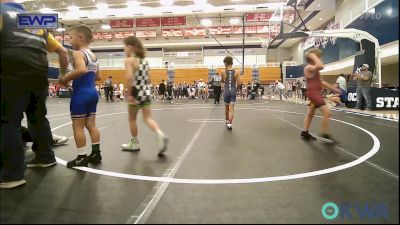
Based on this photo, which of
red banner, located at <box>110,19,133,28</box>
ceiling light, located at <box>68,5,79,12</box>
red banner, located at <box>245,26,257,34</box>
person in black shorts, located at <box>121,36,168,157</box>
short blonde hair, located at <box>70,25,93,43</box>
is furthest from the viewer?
red banner, located at <box>245,26,257,34</box>

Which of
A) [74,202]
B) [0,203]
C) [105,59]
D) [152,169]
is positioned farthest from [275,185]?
[105,59]

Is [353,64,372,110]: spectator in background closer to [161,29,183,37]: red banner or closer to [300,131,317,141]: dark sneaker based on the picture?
[300,131,317,141]: dark sneaker

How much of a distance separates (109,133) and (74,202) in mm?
3483

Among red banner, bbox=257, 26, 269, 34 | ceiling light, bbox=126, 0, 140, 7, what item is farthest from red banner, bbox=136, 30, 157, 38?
red banner, bbox=257, 26, 269, 34

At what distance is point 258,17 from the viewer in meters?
29.0

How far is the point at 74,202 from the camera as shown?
2.17m

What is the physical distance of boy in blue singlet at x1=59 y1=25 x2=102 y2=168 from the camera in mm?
3168

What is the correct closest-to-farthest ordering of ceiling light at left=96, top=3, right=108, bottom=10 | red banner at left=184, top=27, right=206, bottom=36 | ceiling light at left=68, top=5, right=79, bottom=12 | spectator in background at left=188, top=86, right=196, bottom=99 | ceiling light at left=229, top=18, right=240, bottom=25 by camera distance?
spectator in background at left=188, top=86, right=196, bottom=99, ceiling light at left=96, top=3, right=108, bottom=10, ceiling light at left=68, top=5, right=79, bottom=12, ceiling light at left=229, top=18, right=240, bottom=25, red banner at left=184, top=27, right=206, bottom=36

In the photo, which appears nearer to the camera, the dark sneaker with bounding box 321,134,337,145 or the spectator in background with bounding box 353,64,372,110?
the dark sneaker with bounding box 321,134,337,145

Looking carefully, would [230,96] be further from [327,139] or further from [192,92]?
[192,92]

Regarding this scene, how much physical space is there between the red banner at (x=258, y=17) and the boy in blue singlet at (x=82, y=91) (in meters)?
27.2

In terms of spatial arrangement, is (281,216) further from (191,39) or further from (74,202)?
(191,39)

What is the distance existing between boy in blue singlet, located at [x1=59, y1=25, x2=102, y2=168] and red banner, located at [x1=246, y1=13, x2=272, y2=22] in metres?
27.2

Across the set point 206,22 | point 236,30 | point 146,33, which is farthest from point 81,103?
point 146,33
